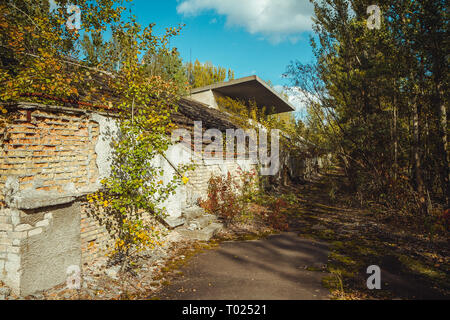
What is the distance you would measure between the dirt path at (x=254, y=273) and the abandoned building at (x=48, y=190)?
1753 mm

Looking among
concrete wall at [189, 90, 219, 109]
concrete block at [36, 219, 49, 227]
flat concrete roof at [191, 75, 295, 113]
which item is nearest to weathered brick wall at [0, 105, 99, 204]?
concrete block at [36, 219, 49, 227]

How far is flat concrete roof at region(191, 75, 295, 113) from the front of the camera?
1263 centimetres

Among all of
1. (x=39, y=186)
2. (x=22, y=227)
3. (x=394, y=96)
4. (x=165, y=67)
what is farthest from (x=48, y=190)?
(x=394, y=96)

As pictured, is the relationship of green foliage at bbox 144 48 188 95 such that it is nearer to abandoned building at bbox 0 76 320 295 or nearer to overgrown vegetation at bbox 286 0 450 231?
A: abandoned building at bbox 0 76 320 295

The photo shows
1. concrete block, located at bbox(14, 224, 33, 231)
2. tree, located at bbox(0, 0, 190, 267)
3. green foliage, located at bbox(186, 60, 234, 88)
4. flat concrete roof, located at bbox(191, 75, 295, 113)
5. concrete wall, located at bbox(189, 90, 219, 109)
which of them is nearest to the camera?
concrete block, located at bbox(14, 224, 33, 231)

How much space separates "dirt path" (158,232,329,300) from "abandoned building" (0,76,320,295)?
1.75 m

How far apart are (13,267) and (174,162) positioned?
3.92 meters

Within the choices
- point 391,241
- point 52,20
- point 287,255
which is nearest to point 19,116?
point 52,20

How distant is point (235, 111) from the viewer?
14.5m

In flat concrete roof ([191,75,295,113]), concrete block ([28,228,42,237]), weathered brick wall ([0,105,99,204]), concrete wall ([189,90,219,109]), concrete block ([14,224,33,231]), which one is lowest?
concrete block ([28,228,42,237])

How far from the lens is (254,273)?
14.8 ft

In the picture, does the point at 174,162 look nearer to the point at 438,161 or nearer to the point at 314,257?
the point at 314,257

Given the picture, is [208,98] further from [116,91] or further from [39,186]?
[39,186]

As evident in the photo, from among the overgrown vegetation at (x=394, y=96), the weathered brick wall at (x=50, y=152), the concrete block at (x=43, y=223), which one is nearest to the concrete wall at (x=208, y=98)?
the overgrown vegetation at (x=394, y=96)
